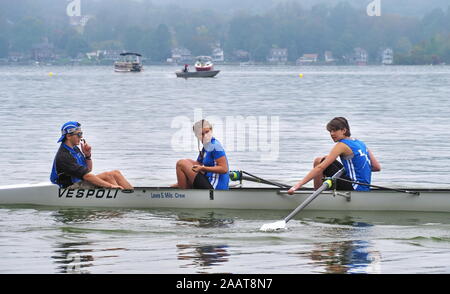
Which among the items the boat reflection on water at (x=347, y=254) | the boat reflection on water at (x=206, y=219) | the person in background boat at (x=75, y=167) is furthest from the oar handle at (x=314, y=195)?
the person in background boat at (x=75, y=167)

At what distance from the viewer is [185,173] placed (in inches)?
712

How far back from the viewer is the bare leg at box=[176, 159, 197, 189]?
17953 millimetres

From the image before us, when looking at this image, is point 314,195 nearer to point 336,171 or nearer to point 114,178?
point 336,171

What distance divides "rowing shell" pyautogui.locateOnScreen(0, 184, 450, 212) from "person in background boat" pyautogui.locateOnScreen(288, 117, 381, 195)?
0.79ft

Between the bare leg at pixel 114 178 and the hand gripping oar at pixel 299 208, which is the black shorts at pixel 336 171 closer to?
the hand gripping oar at pixel 299 208

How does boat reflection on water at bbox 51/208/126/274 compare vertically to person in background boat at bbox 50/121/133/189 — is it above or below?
below

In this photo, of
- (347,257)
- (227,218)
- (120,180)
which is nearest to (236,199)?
(227,218)

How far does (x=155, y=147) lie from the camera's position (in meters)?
34.3

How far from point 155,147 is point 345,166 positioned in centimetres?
1745

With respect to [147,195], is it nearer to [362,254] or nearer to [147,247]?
[147,247]

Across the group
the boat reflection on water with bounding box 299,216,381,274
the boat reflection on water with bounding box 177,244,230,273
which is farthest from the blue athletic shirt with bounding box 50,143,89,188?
the boat reflection on water with bounding box 299,216,381,274

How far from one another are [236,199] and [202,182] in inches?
26.3

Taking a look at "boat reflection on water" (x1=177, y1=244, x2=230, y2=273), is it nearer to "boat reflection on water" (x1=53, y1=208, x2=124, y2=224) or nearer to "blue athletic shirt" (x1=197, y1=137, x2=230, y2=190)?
"blue athletic shirt" (x1=197, y1=137, x2=230, y2=190)

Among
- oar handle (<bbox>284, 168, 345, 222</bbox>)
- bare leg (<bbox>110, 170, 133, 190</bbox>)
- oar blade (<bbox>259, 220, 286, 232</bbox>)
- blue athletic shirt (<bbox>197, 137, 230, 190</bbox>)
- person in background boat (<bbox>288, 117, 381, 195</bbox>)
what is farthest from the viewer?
bare leg (<bbox>110, 170, 133, 190</bbox>)
